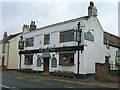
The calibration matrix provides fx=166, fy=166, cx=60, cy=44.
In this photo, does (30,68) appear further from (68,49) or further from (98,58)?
(98,58)

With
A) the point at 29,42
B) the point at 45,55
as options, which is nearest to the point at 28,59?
the point at 29,42

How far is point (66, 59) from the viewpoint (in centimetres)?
2128

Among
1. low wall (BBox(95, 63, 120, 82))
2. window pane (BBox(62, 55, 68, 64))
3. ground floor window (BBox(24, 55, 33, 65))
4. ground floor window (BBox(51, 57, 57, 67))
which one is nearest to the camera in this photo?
low wall (BBox(95, 63, 120, 82))

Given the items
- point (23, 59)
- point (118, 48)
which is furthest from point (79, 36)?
point (23, 59)

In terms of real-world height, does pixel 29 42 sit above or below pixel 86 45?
above

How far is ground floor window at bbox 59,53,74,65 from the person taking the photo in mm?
20656

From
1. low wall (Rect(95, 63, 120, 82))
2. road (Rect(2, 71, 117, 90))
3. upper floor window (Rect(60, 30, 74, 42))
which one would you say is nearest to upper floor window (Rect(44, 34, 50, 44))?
upper floor window (Rect(60, 30, 74, 42))

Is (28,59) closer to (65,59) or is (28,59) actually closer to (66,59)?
(65,59)

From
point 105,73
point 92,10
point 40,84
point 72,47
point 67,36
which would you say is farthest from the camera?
point 92,10

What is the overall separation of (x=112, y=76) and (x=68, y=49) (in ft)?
21.4

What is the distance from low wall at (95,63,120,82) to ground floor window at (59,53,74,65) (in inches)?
152

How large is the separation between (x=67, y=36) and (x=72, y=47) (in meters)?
1.94

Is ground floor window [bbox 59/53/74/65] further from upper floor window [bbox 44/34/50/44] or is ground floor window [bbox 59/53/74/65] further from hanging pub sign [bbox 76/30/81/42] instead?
upper floor window [bbox 44/34/50/44]

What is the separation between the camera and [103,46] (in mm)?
23344
